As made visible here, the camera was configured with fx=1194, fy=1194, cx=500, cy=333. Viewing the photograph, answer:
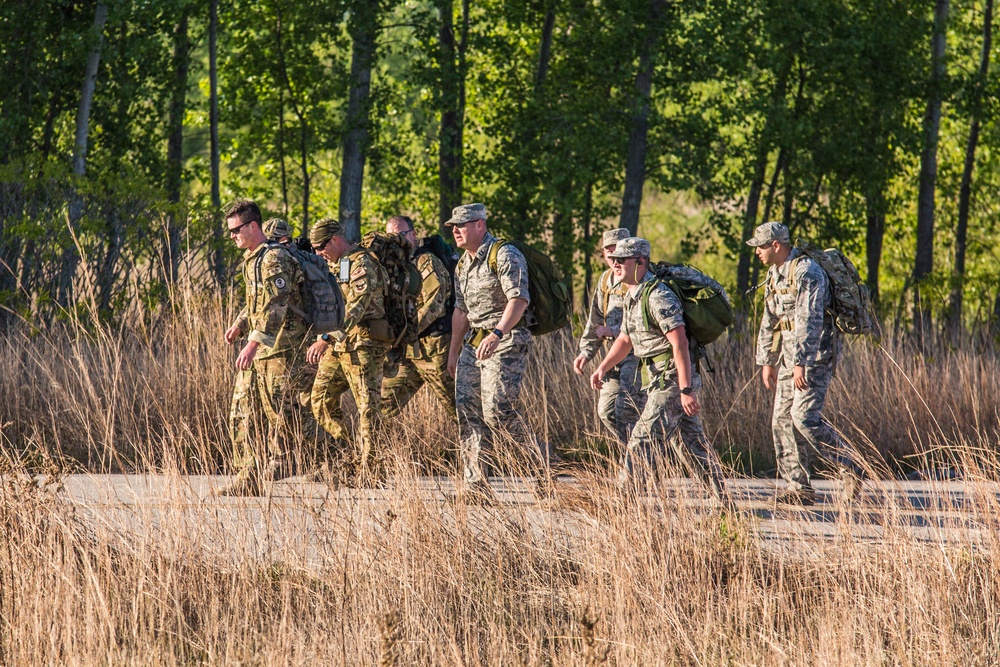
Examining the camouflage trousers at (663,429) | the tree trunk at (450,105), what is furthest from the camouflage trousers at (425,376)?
the tree trunk at (450,105)

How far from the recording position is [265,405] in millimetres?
7145

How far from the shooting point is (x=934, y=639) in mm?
4586

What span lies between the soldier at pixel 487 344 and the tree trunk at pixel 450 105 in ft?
49.8

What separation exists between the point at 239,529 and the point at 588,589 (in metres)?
1.54

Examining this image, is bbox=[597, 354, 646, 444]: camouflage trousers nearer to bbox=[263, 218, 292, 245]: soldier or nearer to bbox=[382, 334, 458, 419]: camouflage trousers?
bbox=[382, 334, 458, 419]: camouflage trousers

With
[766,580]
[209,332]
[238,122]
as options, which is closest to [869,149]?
[238,122]

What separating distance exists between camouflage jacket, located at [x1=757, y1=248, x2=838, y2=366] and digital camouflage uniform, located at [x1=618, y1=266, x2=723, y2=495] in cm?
75

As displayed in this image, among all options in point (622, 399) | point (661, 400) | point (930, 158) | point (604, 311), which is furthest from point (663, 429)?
point (930, 158)

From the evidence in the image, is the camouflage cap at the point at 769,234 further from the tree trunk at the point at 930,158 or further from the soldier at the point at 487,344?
the tree trunk at the point at 930,158

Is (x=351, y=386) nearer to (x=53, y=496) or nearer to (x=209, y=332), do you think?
(x=209, y=332)

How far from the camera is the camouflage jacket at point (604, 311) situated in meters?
7.61

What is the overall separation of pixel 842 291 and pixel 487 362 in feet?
6.91

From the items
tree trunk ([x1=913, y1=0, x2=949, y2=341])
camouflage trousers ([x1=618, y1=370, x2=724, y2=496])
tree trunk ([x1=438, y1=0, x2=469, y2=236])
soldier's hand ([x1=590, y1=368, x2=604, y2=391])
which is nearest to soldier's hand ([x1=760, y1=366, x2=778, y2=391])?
camouflage trousers ([x1=618, y1=370, x2=724, y2=496])

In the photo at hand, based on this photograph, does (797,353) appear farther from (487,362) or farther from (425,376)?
(425,376)
